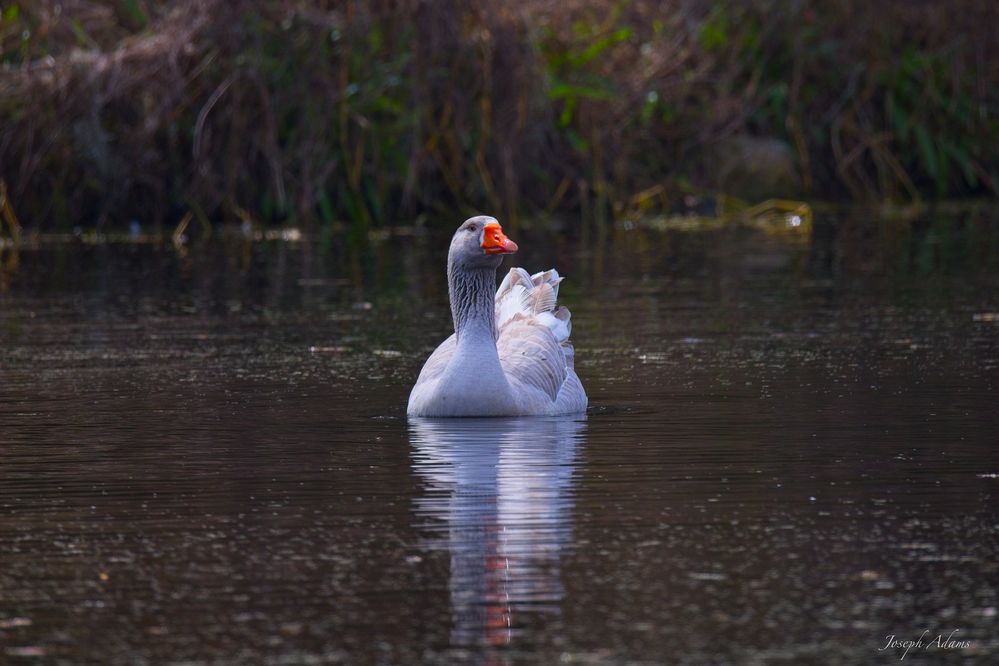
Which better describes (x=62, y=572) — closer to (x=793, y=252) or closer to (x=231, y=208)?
(x=793, y=252)

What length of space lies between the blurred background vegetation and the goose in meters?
12.8

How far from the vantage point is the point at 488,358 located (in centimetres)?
930

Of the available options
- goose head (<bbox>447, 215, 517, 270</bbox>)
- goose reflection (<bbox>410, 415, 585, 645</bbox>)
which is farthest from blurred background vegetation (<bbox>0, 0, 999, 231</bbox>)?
goose reflection (<bbox>410, 415, 585, 645</bbox>)

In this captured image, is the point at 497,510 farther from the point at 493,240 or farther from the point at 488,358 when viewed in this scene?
the point at 493,240

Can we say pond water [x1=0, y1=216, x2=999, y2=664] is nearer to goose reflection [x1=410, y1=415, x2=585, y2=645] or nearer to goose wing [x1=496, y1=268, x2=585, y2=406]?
goose reflection [x1=410, y1=415, x2=585, y2=645]

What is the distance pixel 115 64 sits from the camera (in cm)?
2288

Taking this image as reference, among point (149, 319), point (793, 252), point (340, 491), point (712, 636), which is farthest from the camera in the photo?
point (793, 252)

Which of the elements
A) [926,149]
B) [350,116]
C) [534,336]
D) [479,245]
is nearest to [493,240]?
[479,245]

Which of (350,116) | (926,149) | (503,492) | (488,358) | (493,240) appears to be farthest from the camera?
(926,149)

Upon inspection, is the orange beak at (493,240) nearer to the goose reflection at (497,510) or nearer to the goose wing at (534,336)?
the goose wing at (534,336)

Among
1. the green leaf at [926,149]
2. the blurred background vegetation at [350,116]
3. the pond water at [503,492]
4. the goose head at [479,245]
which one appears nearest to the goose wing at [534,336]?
the pond water at [503,492]

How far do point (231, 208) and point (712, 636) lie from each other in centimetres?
1883

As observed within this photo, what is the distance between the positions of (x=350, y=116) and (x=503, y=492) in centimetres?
1642

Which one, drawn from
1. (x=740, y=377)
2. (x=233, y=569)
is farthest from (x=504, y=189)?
(x=233, y=569)
